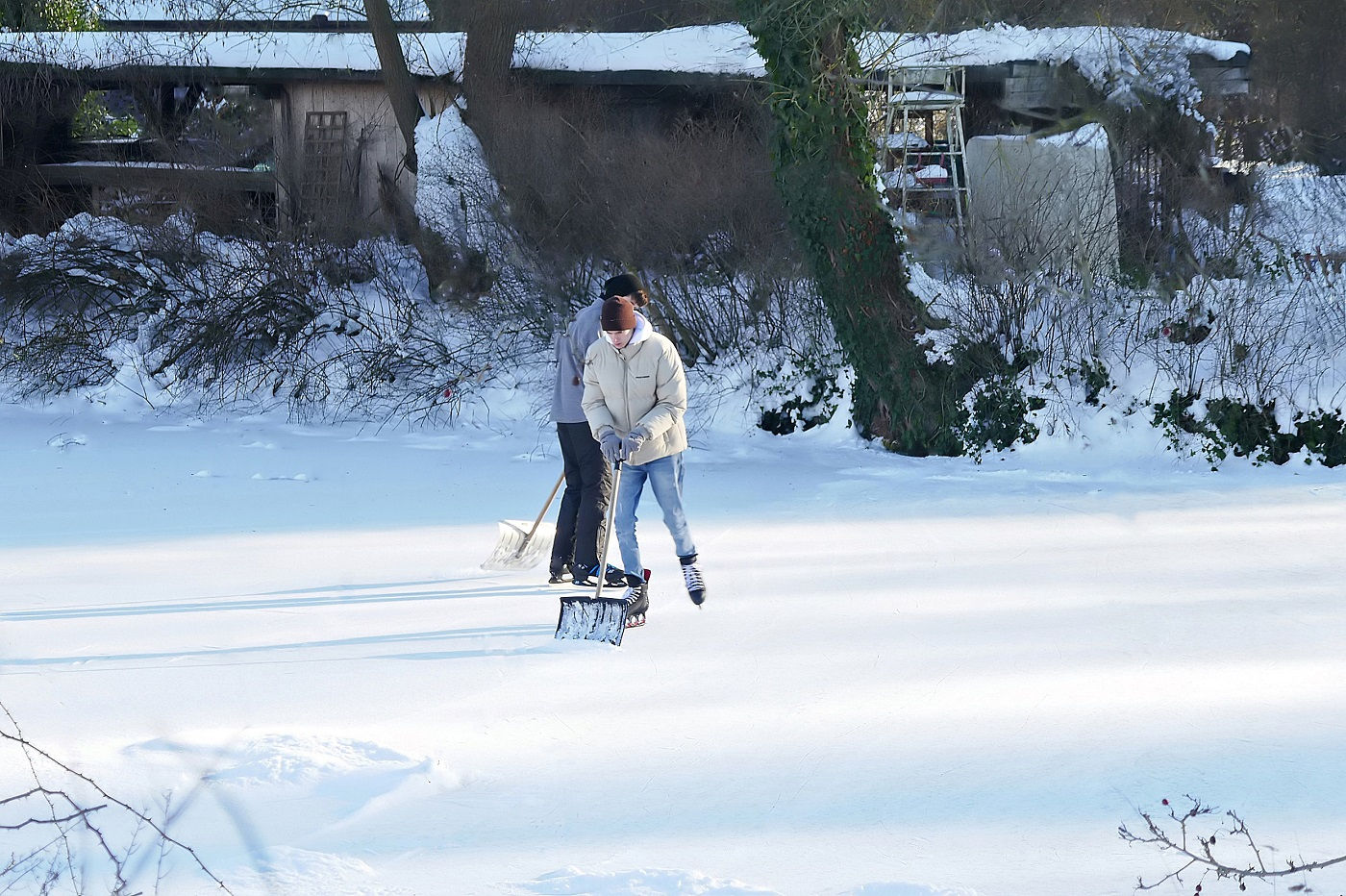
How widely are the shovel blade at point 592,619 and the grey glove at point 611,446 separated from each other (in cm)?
65

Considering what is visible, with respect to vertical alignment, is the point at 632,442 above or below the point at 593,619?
above

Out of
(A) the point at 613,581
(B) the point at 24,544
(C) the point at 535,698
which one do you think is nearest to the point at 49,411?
(B) the point at 24,544

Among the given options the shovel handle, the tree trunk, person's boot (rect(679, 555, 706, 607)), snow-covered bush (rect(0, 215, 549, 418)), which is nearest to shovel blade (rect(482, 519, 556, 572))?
the shovel handle

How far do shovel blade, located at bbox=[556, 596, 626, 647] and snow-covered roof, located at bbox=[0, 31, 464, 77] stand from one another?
13318 mm

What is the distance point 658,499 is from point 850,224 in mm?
6119

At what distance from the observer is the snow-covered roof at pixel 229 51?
1812 centimetres

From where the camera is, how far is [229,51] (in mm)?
19438

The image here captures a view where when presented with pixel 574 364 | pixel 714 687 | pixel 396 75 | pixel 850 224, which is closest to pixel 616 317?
pixel 574 364

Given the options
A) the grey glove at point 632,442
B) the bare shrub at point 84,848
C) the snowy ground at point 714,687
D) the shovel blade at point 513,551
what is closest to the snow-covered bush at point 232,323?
the snowy ground at point 714,687

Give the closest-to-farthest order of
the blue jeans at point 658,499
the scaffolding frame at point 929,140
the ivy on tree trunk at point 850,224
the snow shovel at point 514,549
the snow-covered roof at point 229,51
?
1. the blue jeans at point 658,499
2. the snow shovel at point 514,549
3. the ivy on tree trunk at point 850,224
4. the scaffolding frame at point 929,140
5. the snow-covered roof at point 229,51

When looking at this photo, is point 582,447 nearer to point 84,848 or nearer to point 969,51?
point 84,848

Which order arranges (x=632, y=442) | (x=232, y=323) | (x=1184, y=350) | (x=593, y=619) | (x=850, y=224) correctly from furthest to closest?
1. (x=232, y=323)
2. (x=850, y=224)
3. (x=1184, y=350)
4. (x=632, y=442)
5. (x=593, y=619)

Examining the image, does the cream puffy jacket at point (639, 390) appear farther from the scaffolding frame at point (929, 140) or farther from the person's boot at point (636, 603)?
the scaffolding frame at point (929, 140)

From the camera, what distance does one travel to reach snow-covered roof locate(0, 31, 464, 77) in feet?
59.5
